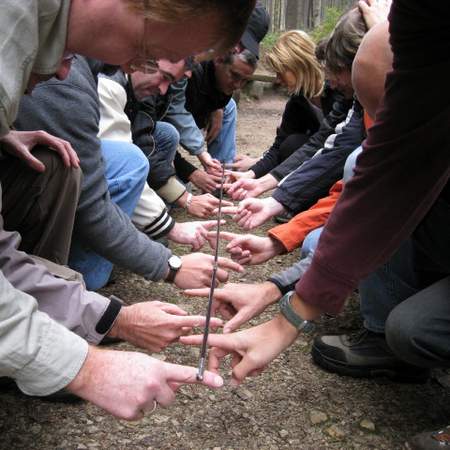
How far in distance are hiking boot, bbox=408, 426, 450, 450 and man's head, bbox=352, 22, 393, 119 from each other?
941mm

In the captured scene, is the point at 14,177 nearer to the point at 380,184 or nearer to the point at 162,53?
the point at 162,53

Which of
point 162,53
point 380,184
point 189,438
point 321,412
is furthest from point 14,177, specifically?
point 321,412

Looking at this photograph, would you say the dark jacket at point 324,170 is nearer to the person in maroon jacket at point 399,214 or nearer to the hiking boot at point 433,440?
the person in maroon jacket at point 399,214

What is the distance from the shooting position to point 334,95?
336cm

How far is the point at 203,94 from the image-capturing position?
3.72 m

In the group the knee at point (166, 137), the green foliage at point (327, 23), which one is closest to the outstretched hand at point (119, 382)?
the knee at point (166, 137)

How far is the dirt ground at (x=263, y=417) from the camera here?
4.97ft

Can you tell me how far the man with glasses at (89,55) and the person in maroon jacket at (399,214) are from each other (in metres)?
0.29

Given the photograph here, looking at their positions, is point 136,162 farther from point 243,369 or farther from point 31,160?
point 243,369

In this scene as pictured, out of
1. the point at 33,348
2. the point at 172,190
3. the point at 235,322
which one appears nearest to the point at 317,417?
the point at 235,322

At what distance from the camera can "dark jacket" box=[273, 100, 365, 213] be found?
8.66ft

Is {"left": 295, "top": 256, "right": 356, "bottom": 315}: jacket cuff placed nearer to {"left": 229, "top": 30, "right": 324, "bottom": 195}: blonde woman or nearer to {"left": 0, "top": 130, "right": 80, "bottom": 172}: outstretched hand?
{"left": 0, "top": 130, "right": 80, "bottom": 172}: outstretched hand

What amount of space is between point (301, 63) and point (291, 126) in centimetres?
43

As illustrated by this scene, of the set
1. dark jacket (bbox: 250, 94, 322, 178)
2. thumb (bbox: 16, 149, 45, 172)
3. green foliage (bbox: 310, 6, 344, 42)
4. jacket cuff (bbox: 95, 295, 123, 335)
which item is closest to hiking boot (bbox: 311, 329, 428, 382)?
jacket cuff (bbox: 95, 295, 123, 335)
